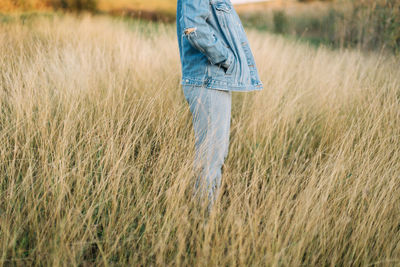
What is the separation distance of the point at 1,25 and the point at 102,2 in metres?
3.55

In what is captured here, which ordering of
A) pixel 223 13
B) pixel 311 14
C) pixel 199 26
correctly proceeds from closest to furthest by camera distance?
pixel 199 26, pixel 223 13, pixel 311 14

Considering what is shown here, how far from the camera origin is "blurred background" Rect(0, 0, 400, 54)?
5141 millimetres

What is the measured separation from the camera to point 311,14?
30.7 feet

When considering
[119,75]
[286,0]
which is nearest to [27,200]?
[119,75]

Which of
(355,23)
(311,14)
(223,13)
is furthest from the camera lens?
(311,14)

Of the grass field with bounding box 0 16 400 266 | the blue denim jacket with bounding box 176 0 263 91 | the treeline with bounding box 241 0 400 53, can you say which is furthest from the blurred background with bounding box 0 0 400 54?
the blue denim jacket with bounding box 176 0 263 91

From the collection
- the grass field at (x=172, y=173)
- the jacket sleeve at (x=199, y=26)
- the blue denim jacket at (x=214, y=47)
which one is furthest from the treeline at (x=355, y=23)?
the jacket sleeve at (x=199, y=26)

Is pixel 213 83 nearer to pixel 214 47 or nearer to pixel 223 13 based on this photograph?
pixel 214 47

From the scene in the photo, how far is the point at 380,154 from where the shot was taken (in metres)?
2.01

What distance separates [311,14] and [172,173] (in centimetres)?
1009

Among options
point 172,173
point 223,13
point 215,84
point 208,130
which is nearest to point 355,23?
point 223,13

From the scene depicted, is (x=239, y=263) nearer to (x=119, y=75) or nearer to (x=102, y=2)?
(x=119, y=75)

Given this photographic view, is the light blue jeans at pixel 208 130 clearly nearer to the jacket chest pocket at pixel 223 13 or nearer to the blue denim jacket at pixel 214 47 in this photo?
the blue denim jacket at pixel 214 47

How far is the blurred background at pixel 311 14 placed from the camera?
16.9 ft
